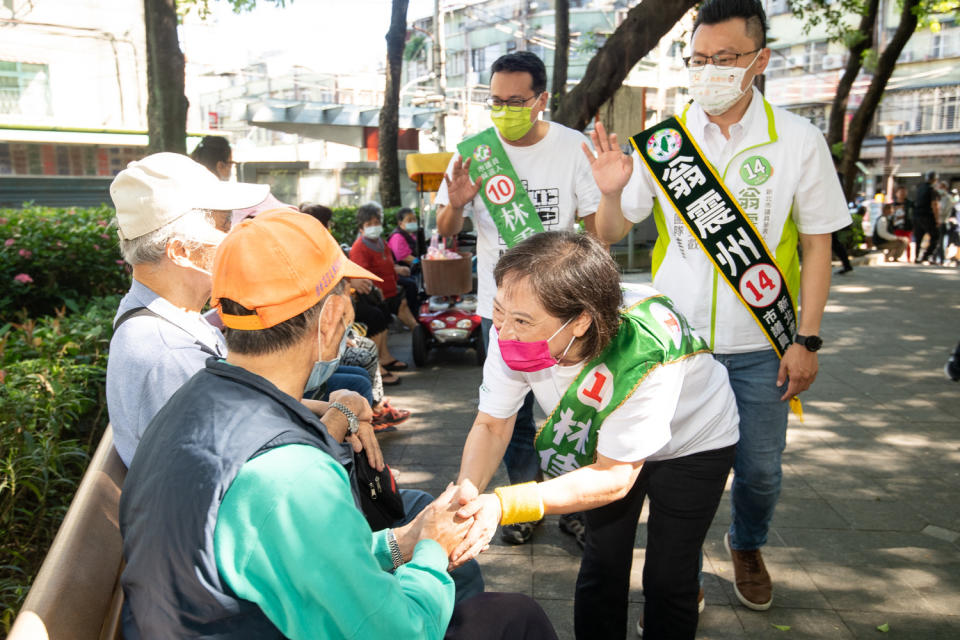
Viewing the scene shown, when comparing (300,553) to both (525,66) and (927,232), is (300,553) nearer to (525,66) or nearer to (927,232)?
(525,66)

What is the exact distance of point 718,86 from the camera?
9.42 feet

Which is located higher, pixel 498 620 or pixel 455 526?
pixel 455 526

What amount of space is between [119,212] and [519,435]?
2.12 m

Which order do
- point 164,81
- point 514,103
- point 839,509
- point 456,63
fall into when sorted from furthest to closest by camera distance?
point 456,63, point 164,81, point 839,509, point 514,103

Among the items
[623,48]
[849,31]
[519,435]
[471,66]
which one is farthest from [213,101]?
[519,435]

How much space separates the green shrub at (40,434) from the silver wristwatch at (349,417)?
3.93 ft

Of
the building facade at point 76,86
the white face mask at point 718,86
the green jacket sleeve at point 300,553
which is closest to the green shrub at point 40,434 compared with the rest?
the green jacket sleeve at point 300,553

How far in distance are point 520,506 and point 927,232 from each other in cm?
1909

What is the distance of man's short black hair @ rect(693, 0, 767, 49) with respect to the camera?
2.83 metres

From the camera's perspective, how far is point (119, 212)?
8.19 ft

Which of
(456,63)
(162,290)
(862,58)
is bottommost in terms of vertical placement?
(162,290)

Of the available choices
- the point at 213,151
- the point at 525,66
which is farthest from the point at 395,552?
the point at 213,151

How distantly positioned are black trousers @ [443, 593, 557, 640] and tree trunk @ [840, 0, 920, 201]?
1459cm

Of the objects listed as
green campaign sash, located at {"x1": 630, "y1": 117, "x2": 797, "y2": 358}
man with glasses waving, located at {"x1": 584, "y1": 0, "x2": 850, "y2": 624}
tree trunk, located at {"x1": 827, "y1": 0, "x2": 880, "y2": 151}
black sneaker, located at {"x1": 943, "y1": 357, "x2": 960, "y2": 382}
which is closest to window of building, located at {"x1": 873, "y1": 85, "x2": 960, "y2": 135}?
tree trunk, located at {"x1": 827, "y1": 0, "x2": 880, "y2": 151}
